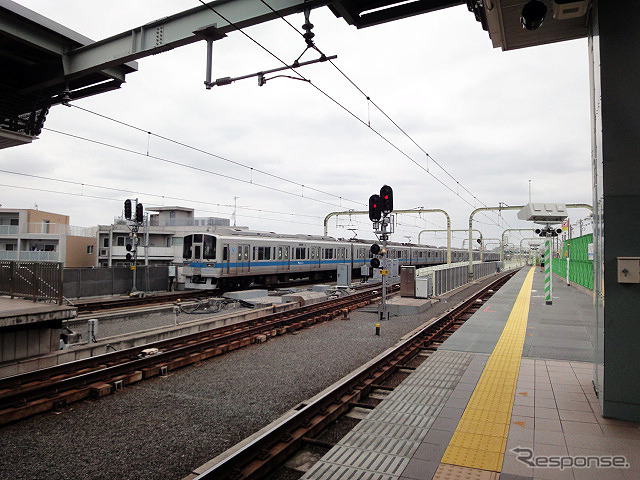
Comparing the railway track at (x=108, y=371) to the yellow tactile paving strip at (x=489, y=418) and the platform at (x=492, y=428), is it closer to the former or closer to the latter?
the platform at (x=492, y=428)

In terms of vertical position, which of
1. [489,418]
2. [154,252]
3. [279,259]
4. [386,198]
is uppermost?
[386,198]

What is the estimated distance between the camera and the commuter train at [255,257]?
20906 mm

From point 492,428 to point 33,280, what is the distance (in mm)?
9449

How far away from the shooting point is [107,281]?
20625 millimetres

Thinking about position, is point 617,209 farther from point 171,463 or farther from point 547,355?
point 171,463

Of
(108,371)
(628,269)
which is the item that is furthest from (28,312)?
(628,269)

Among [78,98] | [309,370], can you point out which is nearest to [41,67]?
[78,98]

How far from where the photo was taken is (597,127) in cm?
507

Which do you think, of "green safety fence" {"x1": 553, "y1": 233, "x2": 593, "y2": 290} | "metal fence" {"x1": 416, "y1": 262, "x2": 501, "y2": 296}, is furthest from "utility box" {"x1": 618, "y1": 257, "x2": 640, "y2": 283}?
"green safety fence" {"x1": 553, "y1": 233, "x2": 593, "y2": 290}

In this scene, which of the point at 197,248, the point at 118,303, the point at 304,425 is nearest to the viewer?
the point at 304,425

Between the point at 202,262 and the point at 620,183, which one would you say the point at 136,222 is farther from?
the point at 620,183

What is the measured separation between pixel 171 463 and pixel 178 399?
2.16m

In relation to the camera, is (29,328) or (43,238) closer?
(29,328)

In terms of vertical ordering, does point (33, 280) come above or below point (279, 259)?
below
